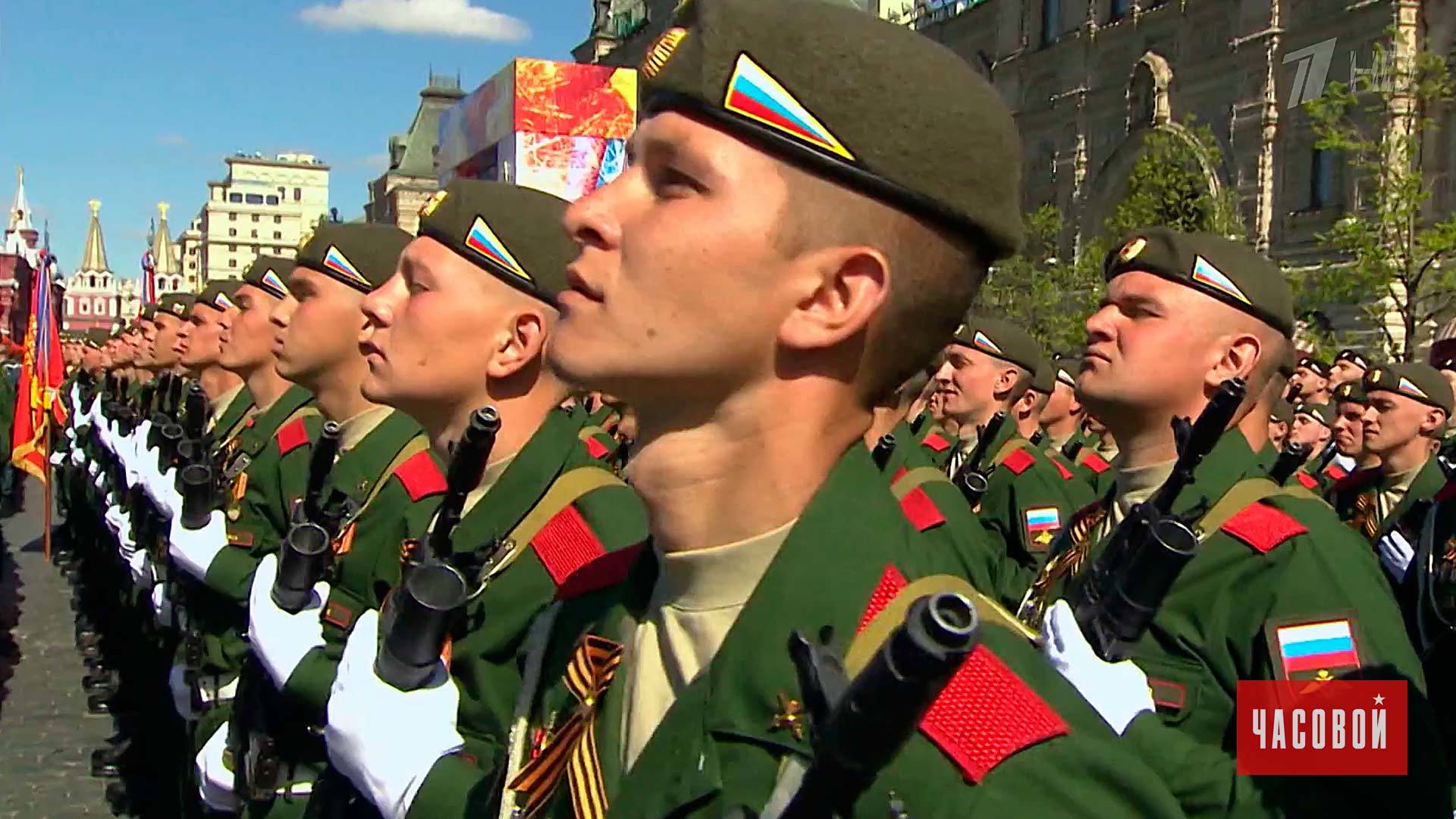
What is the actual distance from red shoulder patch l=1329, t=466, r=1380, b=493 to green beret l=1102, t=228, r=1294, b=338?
17.3ft

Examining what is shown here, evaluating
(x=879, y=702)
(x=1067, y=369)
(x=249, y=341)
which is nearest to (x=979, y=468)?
(x=249, y=341)

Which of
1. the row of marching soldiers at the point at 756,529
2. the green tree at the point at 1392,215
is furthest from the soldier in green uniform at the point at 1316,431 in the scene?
the green tree at the point at 1392,215

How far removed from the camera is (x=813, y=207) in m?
1.96

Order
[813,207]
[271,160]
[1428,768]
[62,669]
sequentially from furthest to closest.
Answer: [271,160], [62,669], [1428,768], [813,207]

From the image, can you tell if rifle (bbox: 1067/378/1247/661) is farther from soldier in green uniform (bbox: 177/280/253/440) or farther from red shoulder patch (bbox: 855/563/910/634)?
soldier in green uniform (bbox: 177/280/253/440)

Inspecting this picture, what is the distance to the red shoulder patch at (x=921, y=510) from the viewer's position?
192 inches

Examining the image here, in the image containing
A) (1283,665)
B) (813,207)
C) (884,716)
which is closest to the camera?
(884,716)

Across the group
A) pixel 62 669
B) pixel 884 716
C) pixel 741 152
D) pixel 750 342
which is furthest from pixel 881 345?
pixel 62 669

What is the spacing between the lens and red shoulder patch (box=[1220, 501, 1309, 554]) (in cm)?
322

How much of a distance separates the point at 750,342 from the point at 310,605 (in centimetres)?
202

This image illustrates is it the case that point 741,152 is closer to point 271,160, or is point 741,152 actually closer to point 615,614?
point 615,614

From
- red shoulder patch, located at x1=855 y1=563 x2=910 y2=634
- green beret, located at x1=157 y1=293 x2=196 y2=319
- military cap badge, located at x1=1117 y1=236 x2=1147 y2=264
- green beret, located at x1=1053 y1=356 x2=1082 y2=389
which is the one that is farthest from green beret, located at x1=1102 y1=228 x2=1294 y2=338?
green beret, located at x1=157 y1=293 x2=196 y2=319

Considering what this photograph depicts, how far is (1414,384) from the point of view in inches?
347

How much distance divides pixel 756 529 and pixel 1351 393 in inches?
366
